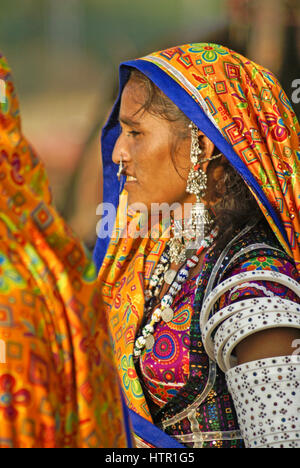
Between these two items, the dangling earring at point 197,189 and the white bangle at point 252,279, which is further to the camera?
the dangling earring at point 197,189

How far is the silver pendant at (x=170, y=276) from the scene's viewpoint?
224 cm

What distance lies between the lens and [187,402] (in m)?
1.94

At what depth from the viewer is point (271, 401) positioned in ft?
5.39

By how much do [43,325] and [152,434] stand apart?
1.19 metres

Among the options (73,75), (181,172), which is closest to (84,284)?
(181,172)

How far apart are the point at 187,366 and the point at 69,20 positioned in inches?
136

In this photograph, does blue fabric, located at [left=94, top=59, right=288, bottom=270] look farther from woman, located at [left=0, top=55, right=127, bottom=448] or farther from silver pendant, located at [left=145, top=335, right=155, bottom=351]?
woman, located at [left=0, top=55, right=127, bottom=448]

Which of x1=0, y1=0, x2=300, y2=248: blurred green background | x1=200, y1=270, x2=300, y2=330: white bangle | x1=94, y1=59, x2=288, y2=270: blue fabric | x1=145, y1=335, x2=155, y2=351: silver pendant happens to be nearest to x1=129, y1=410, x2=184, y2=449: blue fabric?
x1=145, y1=335, x2=155, y2=351: silver pendant

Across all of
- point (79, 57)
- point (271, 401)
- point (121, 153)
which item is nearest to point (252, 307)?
point (271, 401)

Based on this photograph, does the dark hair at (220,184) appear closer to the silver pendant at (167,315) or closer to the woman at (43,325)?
the silver pendant at (167,315)

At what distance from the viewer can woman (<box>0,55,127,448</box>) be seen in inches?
33.9

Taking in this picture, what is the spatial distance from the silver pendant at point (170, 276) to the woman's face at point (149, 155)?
0.89ft

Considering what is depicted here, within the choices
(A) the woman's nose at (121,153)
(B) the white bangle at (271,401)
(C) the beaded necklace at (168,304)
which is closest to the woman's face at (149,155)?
(A) the woman's nose at (121,153)

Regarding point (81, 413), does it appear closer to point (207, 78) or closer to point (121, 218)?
point (207, 78)
